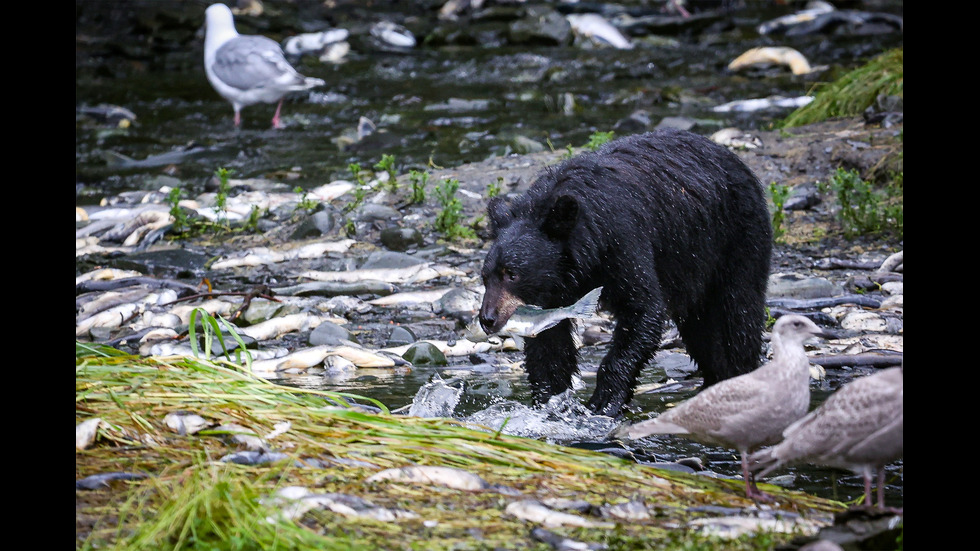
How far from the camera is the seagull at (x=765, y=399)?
3.02m

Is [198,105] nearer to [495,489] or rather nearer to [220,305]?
[220,305]

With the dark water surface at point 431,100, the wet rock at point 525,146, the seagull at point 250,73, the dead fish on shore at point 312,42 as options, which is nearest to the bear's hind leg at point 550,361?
the dark water surface at point 431,100

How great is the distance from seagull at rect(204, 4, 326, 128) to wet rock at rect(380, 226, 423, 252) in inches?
235

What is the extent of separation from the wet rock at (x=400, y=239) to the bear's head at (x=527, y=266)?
359 centimetres

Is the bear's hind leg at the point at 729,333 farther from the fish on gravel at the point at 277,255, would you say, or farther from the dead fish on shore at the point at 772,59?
the dead fish on shore at the point at 772,59

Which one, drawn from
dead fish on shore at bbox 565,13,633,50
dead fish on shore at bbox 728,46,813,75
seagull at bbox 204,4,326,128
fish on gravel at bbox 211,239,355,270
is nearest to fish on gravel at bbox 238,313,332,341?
fish on gravel at bbox 211,239,355,270

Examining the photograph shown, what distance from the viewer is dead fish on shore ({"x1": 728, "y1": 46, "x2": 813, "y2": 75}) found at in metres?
15.1

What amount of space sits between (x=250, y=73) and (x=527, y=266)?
977cm

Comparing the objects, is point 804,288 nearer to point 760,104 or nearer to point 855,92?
point 855,92
